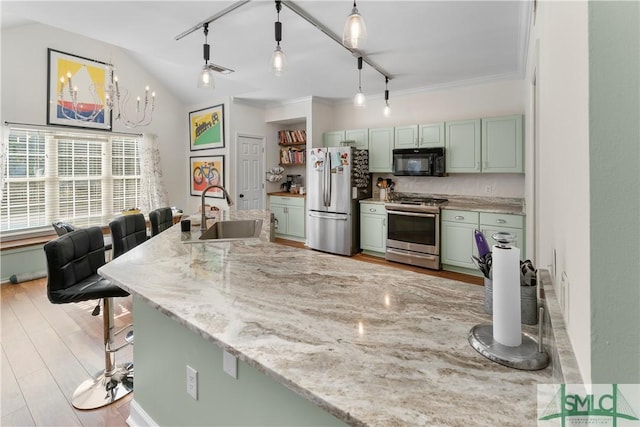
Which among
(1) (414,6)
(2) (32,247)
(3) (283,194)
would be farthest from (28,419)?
(3) (283,194)

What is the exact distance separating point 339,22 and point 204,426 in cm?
295

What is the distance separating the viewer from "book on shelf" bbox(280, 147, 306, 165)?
6026mm

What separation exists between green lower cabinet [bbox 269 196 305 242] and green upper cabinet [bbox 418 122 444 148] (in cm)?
232

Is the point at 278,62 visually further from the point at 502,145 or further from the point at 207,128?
the point at 207,128

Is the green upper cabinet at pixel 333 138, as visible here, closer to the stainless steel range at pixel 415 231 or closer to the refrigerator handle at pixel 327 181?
the refrigerator handle at pixel 327 181

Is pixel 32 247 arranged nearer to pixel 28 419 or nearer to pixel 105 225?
pixel 105 225

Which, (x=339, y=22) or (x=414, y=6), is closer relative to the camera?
(x=414, y=6)

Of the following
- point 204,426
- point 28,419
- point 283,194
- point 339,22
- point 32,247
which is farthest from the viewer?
point 283,194

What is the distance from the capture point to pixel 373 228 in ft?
16.1

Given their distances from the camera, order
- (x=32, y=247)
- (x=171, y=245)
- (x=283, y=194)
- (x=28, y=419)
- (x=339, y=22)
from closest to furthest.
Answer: (x=28, y=419) → (x=171, y=245) → (x=339, y=22) → (x=32, y=247) → (x=283, y=194)

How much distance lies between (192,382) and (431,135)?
4.22m

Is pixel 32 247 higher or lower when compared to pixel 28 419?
higher

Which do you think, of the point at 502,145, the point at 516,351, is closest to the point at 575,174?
the point at 516,351

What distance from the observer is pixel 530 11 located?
2355 mm
